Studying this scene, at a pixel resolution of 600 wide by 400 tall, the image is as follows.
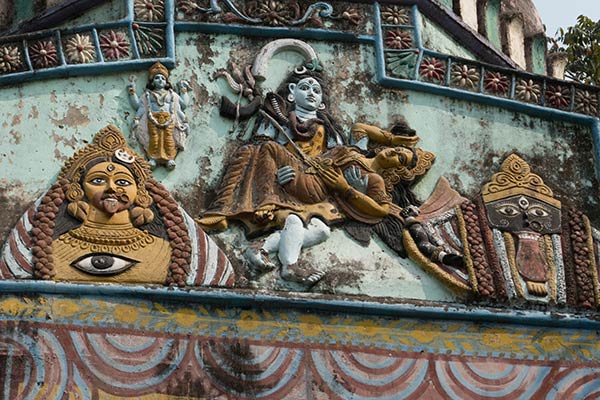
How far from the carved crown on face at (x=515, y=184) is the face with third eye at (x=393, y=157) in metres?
0.54

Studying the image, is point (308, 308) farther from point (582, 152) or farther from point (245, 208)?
point (582, 152)

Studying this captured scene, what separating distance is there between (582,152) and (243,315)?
2.70 m

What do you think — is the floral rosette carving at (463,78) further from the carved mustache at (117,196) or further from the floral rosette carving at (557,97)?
the carved mustache at (117,196)

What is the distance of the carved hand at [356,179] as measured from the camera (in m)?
11.7

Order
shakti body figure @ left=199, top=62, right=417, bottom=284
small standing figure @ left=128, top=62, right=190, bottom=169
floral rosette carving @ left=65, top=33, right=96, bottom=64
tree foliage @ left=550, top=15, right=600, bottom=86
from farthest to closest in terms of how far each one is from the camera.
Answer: tree foliage @ left=550, top=15, right=600, bottom=86
floral rosette carving @ left=65, top=33, right=96, bottom=64
small standing figure @ left=128, top=62, right=190, bottom=169
shakti body figure @ left=199, top=62, right=417, bottom=284

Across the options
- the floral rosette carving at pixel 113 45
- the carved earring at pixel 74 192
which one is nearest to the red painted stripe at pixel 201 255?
the carved earring at pixel 74 192

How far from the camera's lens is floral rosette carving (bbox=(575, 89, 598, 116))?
1248cm

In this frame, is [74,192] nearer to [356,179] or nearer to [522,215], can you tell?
[356,179]

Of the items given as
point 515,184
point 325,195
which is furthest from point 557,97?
point 325,195

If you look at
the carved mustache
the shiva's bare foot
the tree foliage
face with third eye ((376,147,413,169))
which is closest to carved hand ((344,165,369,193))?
face with third eye ((376,147,413,169))

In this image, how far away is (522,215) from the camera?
11930 mm

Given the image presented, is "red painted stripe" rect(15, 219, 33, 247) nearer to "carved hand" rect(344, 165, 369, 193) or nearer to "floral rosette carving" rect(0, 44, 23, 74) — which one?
"floral rosette carving" rect(0, 44, 23, 74)

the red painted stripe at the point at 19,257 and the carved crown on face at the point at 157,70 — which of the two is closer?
the red painted stripe at the point at 19,257

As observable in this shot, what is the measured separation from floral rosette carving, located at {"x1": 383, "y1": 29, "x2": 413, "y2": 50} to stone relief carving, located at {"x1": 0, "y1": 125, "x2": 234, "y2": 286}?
6.28ft
